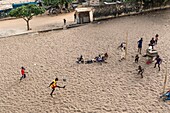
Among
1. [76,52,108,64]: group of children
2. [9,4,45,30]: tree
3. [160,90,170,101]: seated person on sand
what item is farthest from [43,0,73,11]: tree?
[160,90,170,101]: seated person on sand

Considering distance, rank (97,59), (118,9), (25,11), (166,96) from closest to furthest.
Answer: (166,96)
(97,59)
(25,11)
(118,9)

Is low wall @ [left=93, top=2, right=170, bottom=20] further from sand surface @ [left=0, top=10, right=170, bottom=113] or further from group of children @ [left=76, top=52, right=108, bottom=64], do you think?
group of children @ [left=76, top=52, right=108, bottom=64]

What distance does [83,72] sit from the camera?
719 inches

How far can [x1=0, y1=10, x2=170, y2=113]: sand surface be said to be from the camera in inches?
583

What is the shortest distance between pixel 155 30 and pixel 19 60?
1198 cm

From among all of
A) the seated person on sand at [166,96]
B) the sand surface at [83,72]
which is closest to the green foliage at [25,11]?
the sand surface at [83,72]

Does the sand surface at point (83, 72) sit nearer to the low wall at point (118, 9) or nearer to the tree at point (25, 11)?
the low wall at point (118, 9)

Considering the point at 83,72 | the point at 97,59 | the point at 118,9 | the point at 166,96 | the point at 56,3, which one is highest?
the point at 56,3

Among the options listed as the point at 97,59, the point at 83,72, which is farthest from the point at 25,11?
the point at 83,72

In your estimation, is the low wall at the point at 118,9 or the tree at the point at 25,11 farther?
the low wall at the point at 118,9

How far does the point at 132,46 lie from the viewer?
21.5 m

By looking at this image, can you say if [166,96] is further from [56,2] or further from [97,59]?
[56,2]

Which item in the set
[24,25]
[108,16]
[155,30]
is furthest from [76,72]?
[24,25]

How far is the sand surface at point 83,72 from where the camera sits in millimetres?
14812
